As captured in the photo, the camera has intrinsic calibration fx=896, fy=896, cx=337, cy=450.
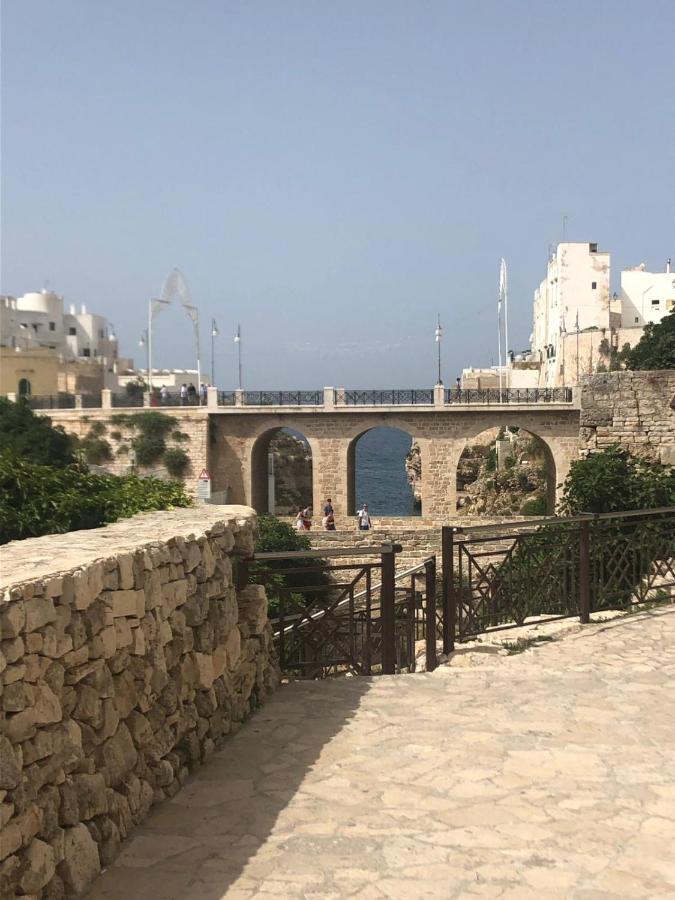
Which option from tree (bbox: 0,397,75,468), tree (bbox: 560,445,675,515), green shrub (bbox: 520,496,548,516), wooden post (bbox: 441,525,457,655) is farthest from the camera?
green shrub (bbox: 520,496,548,516)

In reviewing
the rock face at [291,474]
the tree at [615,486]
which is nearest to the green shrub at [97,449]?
the tree at [615,486]

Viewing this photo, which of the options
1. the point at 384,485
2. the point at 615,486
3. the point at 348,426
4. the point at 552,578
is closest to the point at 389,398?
the point at 348,426

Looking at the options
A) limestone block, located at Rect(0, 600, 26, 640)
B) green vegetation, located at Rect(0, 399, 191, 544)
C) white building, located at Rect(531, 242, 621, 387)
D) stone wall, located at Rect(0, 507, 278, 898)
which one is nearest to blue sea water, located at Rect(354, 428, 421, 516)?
white building, located at Rect(531, 242, 621, 387)

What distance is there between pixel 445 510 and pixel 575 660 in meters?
25.3

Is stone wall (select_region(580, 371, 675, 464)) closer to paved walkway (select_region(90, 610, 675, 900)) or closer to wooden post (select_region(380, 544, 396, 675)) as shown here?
wooden post (select_region(380, 544, 396, 675))

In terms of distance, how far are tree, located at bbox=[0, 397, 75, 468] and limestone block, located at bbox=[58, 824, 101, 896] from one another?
66.9ft

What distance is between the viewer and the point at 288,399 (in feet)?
110

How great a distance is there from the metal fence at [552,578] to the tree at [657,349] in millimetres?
25661

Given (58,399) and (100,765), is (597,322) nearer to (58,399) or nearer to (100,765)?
(58,399)

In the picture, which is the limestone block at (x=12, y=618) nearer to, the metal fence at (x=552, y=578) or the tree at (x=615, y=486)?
the metal fence at (x=552, y=578)

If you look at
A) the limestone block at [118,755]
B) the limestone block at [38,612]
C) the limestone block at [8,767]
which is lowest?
the limestone block at [118,755]

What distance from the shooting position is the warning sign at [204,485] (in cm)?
3100

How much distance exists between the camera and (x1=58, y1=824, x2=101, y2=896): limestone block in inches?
131

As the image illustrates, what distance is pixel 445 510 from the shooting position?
32656 millimetres
